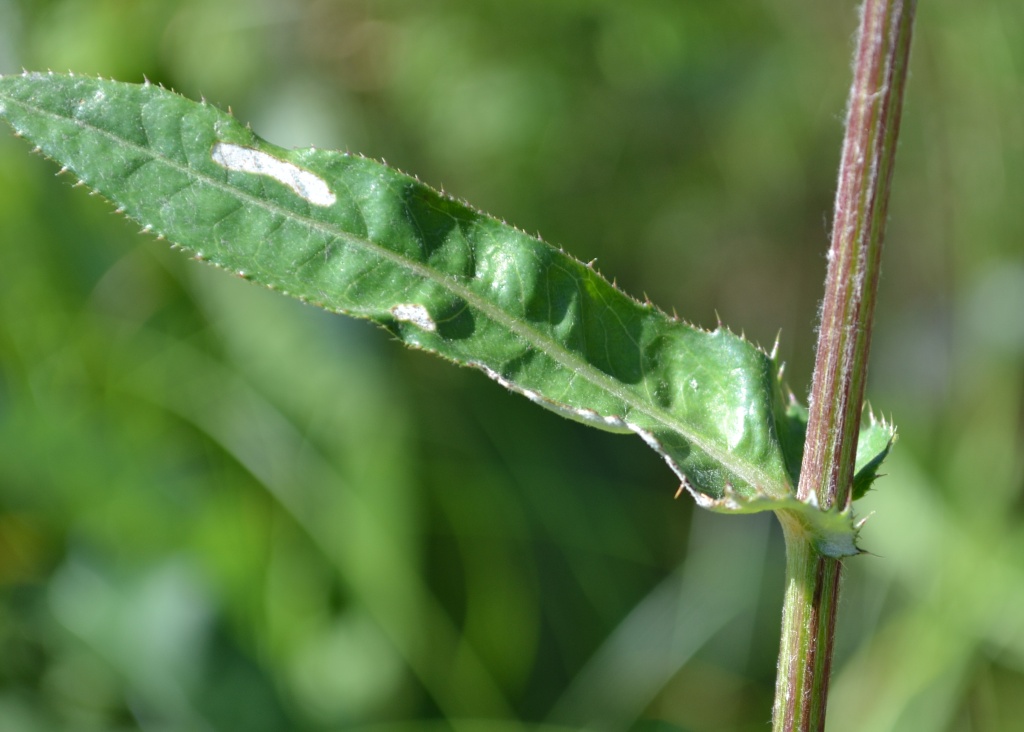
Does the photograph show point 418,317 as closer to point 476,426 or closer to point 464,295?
point 464,295

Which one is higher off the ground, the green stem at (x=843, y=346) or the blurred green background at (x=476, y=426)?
the blurred green background at (x=476, y=426)

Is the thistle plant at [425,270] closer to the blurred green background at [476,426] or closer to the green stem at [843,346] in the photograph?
the green stem at [843,346]

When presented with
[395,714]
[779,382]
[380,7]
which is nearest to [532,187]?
[380,7]

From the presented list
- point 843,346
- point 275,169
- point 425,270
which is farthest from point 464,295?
point 843,346

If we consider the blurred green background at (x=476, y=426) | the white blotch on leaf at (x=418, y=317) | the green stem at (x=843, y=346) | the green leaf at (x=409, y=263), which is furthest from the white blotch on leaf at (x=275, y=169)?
the blurred green background at (x=476, y=426)

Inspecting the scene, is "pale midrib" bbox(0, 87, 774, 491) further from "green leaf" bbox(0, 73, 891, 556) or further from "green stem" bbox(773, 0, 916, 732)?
"green stem" bbox(773, 0, 916, 732)

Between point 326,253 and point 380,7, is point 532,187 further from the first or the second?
point 326,253

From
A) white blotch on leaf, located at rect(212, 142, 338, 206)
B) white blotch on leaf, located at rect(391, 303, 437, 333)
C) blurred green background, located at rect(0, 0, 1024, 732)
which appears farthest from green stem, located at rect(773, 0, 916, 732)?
blurred green background, located at rect(0, 0, 1024, 732)
